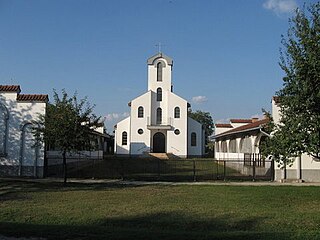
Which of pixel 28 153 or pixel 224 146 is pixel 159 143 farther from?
pixel 28 153

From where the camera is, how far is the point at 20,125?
21812 millimetres

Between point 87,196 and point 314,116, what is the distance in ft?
29.0

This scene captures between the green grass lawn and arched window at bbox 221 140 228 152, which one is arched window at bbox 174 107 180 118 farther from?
the green grass lawn

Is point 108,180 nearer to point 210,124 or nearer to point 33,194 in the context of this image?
point 33,194

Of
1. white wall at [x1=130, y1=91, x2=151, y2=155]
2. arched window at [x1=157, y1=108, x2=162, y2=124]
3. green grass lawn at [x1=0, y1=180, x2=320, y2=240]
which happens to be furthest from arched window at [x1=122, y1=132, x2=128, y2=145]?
green grass lawn at [x1=0, y1=180, x2=320, y2=240]

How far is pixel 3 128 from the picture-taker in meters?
21.9

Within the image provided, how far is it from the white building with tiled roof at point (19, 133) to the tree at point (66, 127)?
237cm

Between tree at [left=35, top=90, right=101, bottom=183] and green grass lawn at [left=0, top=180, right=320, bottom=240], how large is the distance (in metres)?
2.11

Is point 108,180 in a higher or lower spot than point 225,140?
lower

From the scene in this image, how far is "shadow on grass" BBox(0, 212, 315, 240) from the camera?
24.1 feet

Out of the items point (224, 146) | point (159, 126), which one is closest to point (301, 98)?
point (224, 146)

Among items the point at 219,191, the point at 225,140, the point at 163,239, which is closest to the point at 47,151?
the point at 219,191

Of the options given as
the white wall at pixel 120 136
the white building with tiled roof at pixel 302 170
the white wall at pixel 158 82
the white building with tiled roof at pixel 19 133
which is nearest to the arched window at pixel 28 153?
the white building with tiled roof at pixel 19 133

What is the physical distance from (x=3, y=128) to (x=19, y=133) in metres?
0.96
